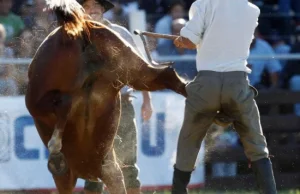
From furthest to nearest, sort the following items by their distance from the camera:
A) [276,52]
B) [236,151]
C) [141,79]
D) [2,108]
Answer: [276,52] → [236,151] → [2,108] → [141,79]

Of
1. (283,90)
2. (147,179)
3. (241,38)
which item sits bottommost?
(147,179)

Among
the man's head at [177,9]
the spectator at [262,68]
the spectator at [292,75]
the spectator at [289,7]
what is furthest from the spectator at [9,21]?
the spectator at [289,7]

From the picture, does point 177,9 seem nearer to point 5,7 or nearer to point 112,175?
point 5,7

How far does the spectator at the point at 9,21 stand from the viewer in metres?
9.59

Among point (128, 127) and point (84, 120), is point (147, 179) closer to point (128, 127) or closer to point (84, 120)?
point (128, 127)

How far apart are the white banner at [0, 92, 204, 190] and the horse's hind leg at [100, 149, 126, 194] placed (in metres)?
2.10

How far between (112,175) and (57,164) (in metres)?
0.65

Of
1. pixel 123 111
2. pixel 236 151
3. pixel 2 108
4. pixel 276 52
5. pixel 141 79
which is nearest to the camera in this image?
pixel 141 79

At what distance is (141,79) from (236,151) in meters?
3.81

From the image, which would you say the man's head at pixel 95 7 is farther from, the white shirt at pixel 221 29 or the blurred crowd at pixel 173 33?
the white shirt at pixel 221 29

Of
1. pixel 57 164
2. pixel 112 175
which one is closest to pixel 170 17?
pixel 112 175

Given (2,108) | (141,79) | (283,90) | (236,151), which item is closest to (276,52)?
(283,90)

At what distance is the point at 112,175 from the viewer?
7.28 metres

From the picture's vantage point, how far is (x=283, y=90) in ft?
36.3
